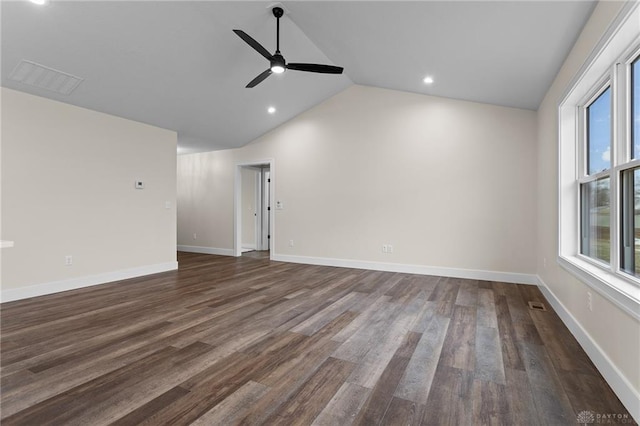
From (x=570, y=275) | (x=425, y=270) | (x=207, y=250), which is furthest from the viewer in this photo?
(x=207, y=250)

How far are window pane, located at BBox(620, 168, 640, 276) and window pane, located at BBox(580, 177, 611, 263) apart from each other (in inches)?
11.1

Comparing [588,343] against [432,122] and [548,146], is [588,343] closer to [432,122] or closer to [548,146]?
[548,146]

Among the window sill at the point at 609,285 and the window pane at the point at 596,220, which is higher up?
the window pane at the point at 596,220

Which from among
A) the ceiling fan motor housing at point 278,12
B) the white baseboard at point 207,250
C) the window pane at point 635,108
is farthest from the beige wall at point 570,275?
the white baseboard at point 207,250

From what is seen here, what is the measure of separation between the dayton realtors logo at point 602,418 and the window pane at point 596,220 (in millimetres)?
1254

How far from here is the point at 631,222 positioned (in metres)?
2.02

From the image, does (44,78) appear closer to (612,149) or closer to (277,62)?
(277,62)

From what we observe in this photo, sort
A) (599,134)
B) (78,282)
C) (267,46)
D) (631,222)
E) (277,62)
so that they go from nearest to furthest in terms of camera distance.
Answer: (631,222)
(599,134)
(277,62)
(267,46)
(78,282)

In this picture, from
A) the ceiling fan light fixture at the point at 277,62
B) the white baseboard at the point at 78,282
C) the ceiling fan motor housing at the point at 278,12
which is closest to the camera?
the ceiling fan light fixture at the point at 277,62

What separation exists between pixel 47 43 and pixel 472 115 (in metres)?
5.34

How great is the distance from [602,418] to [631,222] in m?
1.25

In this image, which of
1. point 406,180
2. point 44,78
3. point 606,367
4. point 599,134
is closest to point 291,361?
point 606,367

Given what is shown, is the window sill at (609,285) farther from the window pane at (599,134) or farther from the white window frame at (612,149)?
the window pane at (599,134)

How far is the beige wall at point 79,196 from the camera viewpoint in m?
3.57
